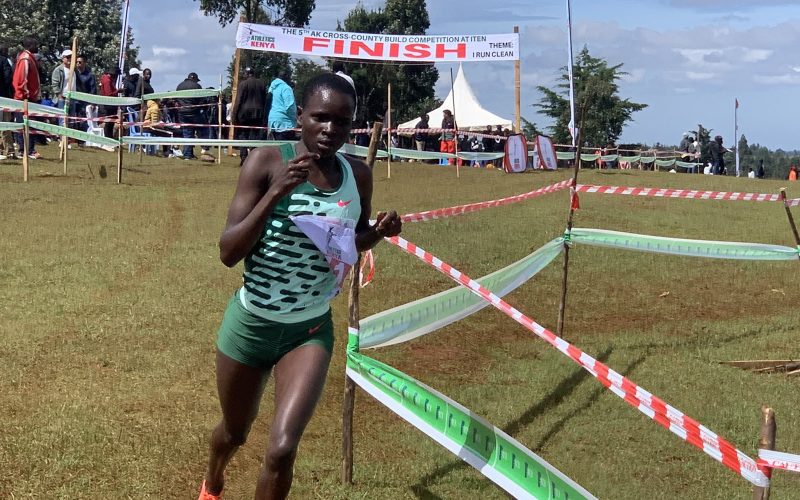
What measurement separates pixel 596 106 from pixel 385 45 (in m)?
32.7

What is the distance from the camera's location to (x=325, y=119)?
362 centimetres

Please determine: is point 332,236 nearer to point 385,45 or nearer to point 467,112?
point 385,45

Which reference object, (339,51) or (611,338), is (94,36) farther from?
(611,338)

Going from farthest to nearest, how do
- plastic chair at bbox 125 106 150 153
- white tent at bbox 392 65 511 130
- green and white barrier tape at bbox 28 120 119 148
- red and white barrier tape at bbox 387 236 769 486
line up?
1. white tent at bbox 392 65 511 130
2. plastic chair at bbox 125 106 150 153
3. green and white barrier tape at bbox 28 120 119 148
4. red and white barrier tape at bbox 387 236 769 486

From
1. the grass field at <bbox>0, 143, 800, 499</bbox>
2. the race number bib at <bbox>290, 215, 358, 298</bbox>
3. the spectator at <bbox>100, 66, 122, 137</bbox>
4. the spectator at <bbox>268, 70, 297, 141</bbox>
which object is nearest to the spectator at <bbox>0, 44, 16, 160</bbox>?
the spectator at <bbox>100, 66, 122, 137</bbox>

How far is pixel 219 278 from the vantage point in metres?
9.42

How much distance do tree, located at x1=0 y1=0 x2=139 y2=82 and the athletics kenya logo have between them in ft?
94.2

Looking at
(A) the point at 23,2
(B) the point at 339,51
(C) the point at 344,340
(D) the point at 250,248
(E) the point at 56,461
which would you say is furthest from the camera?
(A) the point at 23,2

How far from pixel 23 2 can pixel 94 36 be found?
14.1 feet

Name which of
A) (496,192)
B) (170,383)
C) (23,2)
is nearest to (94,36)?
→ (23,2)

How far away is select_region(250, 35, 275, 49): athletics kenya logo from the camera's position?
21.9 meters

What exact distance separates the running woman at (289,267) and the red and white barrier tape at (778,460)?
174 cm

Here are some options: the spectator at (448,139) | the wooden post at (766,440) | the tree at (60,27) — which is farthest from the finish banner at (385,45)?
the tree at (60,27)

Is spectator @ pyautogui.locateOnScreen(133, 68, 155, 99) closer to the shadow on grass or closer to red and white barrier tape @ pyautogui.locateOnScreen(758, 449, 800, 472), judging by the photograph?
the shadow on grass
